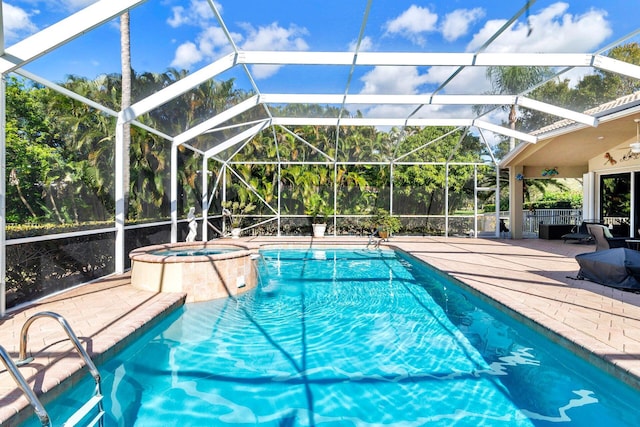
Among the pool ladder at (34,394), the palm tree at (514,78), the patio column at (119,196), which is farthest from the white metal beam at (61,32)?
the palm tree at (514,78)

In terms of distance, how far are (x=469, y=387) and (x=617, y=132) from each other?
35.1ft

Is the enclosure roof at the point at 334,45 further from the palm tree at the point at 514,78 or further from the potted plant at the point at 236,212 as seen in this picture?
the potted plant at the point at 236,212

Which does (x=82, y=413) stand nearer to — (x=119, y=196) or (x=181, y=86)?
(x=119, y=196)

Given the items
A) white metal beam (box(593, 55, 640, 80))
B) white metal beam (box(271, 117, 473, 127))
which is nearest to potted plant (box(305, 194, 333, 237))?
white metal beam (box(271, 117, 473, 127))

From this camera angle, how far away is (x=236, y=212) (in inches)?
605

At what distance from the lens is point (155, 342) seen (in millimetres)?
4539

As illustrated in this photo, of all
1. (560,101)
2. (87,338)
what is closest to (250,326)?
(87,338)

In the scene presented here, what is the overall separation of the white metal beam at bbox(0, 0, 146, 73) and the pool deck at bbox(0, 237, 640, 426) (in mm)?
2972

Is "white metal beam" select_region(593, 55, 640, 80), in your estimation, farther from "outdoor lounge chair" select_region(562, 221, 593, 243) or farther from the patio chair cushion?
"outdoor lounge chair" select_region(562, 221, 593, 243)

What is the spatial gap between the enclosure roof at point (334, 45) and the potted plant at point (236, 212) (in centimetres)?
578

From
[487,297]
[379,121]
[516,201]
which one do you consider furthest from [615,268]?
[516,201]

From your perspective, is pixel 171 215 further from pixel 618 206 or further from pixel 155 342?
pixel 618 206

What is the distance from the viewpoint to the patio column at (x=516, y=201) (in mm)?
15055

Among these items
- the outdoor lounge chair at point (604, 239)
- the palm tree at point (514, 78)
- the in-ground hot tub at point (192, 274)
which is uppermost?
the palm tree at point (514, 78)
